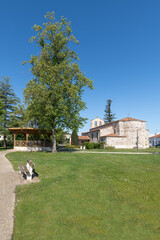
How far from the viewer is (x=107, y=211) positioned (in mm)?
4961

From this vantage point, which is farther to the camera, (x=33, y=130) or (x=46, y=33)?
(x=33, y=130)

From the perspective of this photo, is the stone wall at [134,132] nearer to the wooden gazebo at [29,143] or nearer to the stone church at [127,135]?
the stone church at [127,135]

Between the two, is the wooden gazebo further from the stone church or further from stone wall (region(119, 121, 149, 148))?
stone wall (region(119, 121, 149, 148))

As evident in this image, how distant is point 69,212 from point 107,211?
1.15 metres

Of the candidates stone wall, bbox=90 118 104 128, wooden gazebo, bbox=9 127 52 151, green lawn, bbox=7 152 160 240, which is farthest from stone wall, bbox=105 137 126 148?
green lawn, bbox=7 152 160 240

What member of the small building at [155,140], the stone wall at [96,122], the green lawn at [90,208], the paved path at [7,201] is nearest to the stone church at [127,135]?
the stone wall at [96,122]

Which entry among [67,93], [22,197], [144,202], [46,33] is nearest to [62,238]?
[22,197]

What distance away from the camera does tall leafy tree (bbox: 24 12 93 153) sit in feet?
68.6

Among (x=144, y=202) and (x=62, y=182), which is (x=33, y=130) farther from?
(x=144, y=202)

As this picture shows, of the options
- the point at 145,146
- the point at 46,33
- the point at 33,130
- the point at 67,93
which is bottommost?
the point at 145,146

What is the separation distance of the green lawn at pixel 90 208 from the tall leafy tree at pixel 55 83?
13.9m

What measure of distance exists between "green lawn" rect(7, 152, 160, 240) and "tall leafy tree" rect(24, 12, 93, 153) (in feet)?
45.7

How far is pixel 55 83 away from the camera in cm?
2167

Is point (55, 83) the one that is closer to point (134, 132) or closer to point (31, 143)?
point (31, 143)
